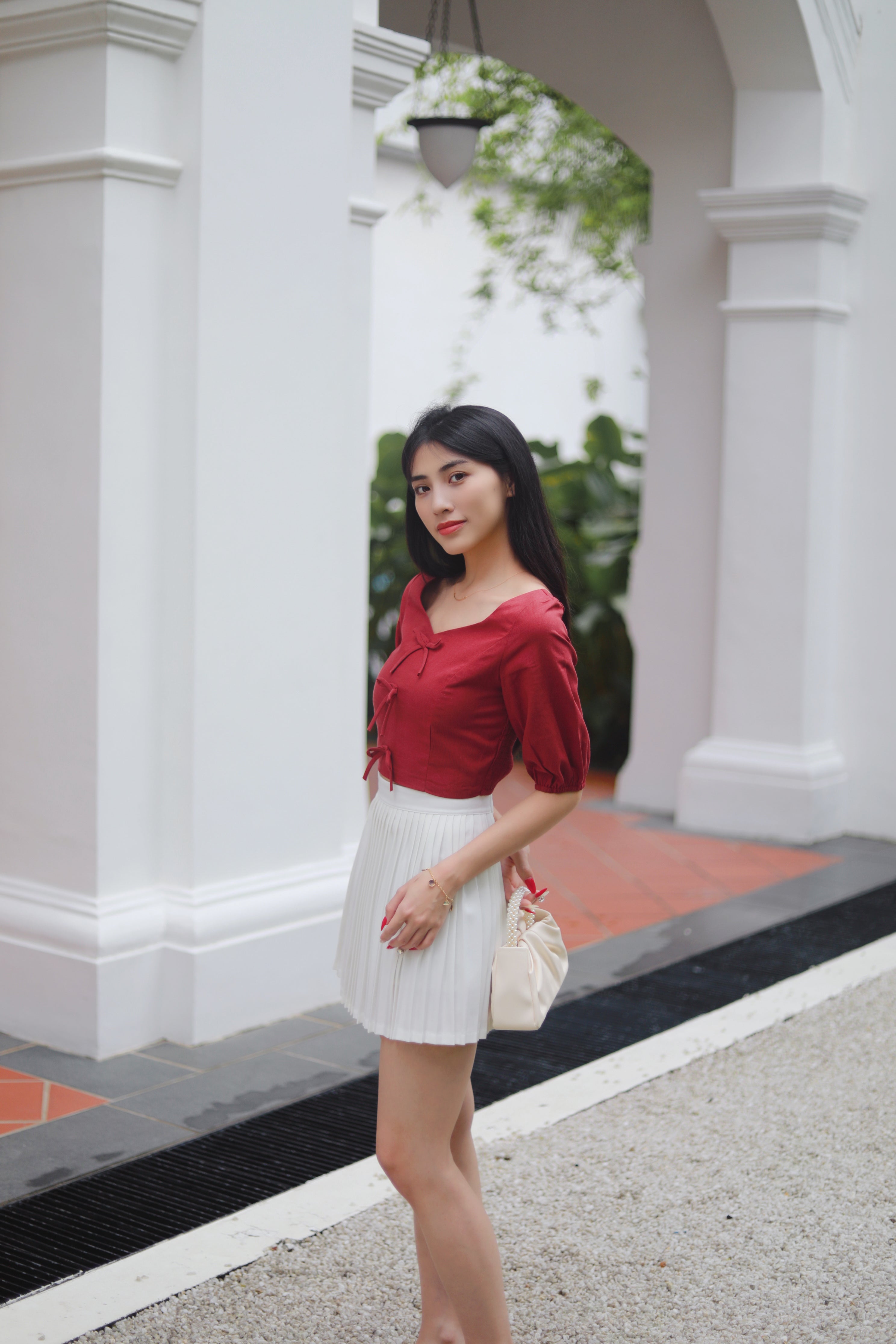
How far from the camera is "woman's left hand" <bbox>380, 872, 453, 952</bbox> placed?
2.14m

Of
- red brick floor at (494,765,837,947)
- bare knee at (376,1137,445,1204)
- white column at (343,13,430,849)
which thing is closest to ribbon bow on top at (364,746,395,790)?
bare knee at (376,1137,445,1204)

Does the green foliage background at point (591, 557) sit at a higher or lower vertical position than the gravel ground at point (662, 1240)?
higher

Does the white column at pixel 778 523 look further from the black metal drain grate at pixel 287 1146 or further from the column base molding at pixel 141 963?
the column base molding at pixel 141 963

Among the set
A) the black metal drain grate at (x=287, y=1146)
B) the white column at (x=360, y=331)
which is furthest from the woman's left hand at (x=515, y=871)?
the white column at (x=360, y=331)

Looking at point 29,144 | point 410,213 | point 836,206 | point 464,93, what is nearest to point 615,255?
point 464,93

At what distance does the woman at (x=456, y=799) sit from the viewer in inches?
85.1

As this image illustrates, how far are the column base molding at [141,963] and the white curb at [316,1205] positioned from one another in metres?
0.79

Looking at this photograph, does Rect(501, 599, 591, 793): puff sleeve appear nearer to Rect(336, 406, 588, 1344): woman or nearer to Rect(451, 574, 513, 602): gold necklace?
Rect(336, 406, 588, 1344): woman

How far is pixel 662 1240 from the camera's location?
2930 mm

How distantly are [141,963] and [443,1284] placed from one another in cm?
172

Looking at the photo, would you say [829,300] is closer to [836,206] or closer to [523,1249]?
[836,206]

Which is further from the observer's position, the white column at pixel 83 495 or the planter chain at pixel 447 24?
the planter chain at pixel 447 24

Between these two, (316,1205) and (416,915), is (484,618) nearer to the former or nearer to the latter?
(416,915)

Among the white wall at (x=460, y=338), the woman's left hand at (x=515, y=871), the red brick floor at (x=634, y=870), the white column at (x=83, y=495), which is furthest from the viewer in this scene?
the white wall at (x=460, y=338)
